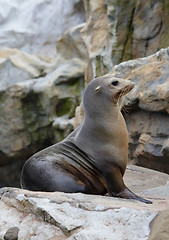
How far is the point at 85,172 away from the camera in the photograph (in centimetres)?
414

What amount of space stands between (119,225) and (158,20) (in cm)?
602

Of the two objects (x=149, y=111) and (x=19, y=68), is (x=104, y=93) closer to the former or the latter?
(x=149, y=111)

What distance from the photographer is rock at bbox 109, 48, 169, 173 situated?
5.87 meters

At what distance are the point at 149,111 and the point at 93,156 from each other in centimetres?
222

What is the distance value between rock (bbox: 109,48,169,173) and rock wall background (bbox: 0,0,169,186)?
0.04ft

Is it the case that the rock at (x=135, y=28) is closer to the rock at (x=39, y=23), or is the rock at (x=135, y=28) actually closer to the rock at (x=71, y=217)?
the rock at (x=39, y=23)

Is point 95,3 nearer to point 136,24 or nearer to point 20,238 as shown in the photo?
point 136,24

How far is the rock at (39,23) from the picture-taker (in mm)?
12000

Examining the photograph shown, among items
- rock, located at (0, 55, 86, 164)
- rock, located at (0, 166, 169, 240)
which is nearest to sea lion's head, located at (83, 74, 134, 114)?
rock, located at (0, 166, 169, 240)

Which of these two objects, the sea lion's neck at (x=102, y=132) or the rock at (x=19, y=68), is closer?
the sea lion's neck at (x=102, y=132)

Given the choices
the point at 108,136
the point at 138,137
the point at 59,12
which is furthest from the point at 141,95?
the point at 59,12

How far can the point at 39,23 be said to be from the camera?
1232cm

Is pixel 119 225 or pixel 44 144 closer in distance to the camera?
pixel 119 225

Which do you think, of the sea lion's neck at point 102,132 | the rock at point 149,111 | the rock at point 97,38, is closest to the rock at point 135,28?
the rock at point 97,38
